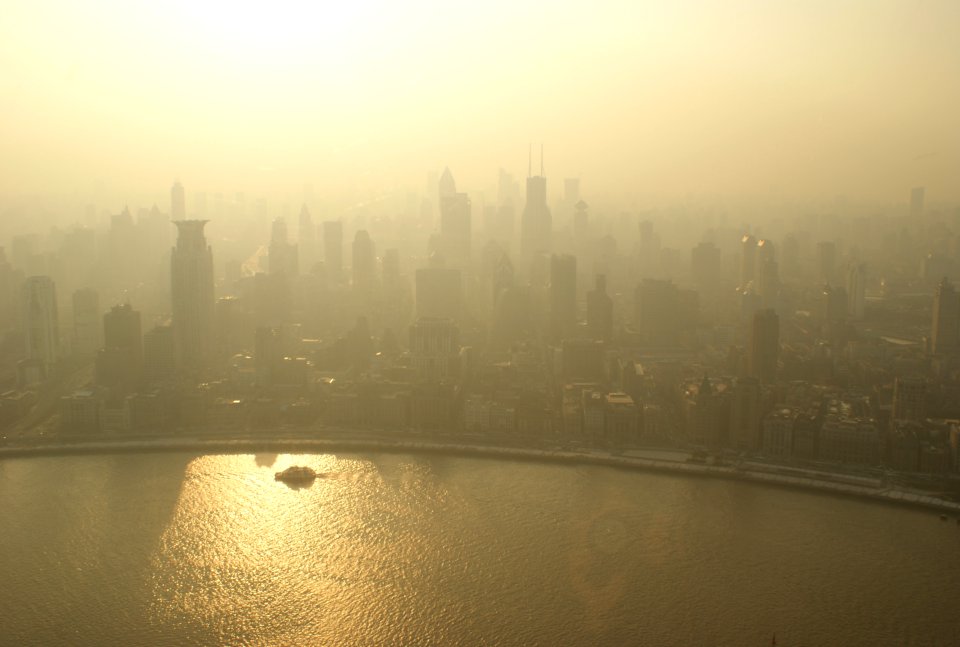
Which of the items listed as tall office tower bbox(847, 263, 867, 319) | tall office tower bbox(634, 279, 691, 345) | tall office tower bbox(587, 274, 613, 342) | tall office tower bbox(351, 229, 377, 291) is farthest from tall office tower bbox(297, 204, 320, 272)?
tall office tower bbox(847, 263, 867, 319)

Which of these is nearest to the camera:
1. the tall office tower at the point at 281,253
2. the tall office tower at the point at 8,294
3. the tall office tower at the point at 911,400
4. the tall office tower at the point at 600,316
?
the tall office tower at the point at 911,400

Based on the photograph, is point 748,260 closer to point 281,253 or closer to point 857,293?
point 857,293

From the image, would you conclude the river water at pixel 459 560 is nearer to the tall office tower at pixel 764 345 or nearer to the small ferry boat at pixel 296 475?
the small ferry boat at pixel 296 475

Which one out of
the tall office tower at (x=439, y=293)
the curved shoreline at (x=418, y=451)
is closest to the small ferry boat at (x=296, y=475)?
the curved shoreline at (x=418, y=451)

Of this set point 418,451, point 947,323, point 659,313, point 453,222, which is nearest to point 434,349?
point 418,451

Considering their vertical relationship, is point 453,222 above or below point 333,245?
above

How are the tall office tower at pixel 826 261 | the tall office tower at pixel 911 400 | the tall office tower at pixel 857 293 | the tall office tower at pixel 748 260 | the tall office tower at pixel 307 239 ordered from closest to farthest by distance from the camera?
the tall office tower at pixel 911 400 < the tall office tower at pixel 857 293 < the tall office tower at pixel 748 260 < the tall office tower at pixel 826 261 < the tall office tower at pixel 307 239
